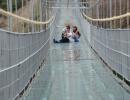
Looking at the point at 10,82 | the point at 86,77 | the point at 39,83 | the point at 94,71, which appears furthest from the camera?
the point at 94,71

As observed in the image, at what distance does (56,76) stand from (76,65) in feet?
15.2

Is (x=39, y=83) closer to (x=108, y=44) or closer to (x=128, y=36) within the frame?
(x=128, y=36)

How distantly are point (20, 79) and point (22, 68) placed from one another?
0.51 m

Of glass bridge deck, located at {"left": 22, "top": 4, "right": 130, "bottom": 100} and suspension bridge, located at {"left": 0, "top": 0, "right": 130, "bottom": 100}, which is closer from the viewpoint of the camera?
suspension bridge, located at {"left": 0, "top": 0, "right": 130, "bottom": 100}

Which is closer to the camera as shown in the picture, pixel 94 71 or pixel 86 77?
pixel 86 77

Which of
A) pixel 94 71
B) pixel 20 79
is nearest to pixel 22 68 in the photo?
pixel 20 79

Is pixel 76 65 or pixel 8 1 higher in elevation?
pixel 8 1

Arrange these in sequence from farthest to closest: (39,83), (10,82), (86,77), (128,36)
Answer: (86,77), (39,83), (128,36), (10,82)

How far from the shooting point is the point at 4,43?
9.32m

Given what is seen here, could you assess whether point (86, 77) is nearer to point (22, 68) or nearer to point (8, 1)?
point (22, 68)

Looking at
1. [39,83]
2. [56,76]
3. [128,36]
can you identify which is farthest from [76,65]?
[128,36]

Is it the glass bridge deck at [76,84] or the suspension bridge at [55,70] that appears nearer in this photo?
the suspension bridge at [55,70]

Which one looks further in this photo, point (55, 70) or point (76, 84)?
point (55, 70)

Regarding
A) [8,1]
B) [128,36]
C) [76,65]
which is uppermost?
[8,1]
